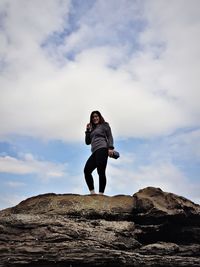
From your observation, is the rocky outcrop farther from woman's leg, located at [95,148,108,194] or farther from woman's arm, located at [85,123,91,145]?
woman's arm, located at [85,123,91,145]

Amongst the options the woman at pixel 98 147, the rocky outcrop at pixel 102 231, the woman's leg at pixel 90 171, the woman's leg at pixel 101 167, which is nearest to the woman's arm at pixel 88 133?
the woman at pixel 98 147

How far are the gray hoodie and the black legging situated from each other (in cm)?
22

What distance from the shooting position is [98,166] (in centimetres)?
1489

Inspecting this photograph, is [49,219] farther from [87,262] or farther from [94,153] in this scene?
[94,153]

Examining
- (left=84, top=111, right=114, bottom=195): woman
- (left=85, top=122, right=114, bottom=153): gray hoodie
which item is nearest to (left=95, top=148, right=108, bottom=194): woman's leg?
(left=84, top=111, right=114, bottom=195): woman

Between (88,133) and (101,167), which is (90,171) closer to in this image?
(101,167)

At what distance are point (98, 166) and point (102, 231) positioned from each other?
2.78m

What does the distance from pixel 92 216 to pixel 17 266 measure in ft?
11.1

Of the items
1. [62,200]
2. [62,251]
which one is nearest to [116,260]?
[62,251]

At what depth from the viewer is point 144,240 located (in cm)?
1412

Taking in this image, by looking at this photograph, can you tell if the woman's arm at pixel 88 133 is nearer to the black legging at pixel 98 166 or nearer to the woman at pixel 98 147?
the woman at pixel 98 147

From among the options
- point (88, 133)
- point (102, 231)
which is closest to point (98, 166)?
point (88, 133)

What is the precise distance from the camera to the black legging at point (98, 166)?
48.8ft

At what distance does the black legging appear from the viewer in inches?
585
